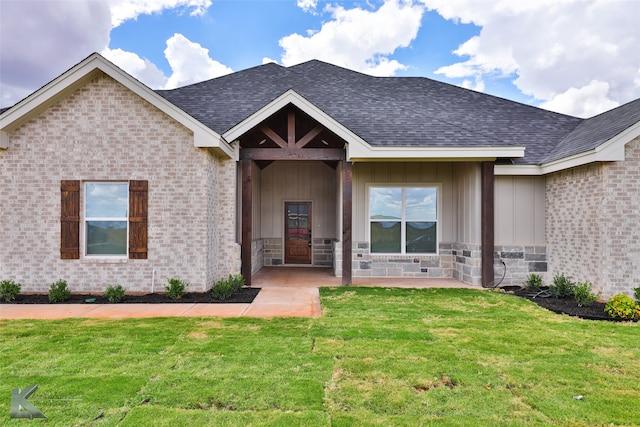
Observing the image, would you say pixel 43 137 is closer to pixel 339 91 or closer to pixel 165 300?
pixel 165 300

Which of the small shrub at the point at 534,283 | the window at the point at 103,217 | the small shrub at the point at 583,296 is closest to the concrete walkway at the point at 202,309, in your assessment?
the small shrub at the point at 534,283

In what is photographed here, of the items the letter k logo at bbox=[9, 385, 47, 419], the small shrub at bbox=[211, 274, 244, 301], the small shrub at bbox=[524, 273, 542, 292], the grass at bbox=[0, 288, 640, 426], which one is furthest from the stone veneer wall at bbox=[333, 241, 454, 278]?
the letter k logo at bbox=[9, 385, 47, 419]

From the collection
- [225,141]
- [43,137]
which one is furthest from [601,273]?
[43,137]

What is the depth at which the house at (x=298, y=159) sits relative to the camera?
7.34m

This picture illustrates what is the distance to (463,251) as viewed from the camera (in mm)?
9219

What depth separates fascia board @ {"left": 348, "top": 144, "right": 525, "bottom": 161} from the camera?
813cm

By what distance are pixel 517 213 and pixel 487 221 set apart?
3.25 ft

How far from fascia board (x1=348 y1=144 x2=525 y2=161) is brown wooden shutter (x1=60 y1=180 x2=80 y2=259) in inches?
224

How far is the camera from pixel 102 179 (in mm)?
7539

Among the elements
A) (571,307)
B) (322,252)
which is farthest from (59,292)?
(571,307)

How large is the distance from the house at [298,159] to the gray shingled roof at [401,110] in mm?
84

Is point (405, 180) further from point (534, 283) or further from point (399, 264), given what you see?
point (534, 283)

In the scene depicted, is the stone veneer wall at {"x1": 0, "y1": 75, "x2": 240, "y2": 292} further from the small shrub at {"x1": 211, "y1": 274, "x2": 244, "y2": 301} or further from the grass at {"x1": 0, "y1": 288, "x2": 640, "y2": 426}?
the grass at {"x1": 0, "y1": 288, "x2": 640, "y2": 426}

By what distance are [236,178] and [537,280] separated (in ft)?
23.6
